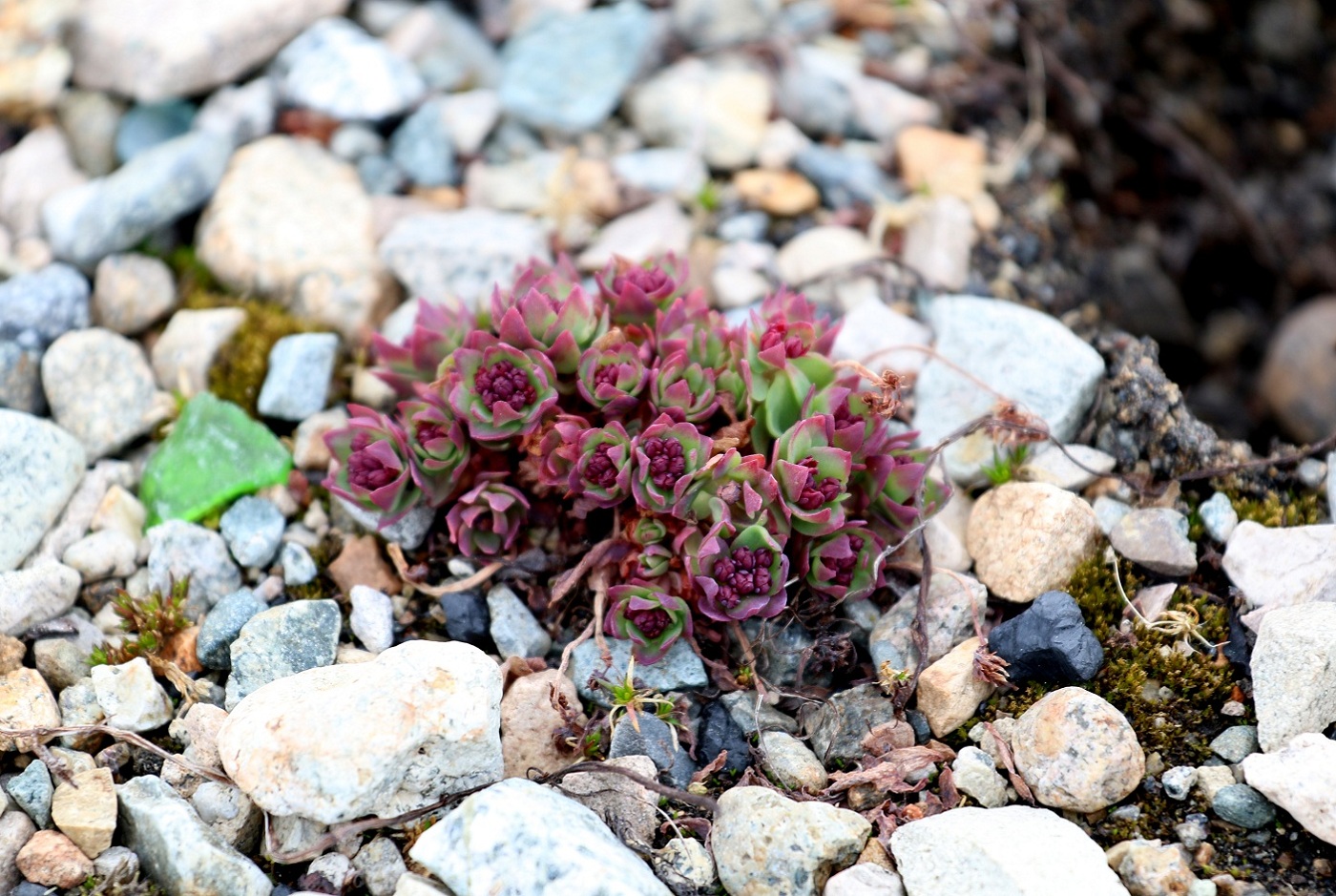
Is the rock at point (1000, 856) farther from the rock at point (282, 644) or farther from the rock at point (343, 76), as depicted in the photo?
the rock at point (343, 76)

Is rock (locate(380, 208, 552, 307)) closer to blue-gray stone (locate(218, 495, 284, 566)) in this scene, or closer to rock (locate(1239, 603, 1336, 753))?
blue-gray stone (locate(218, 495, 284, 566))

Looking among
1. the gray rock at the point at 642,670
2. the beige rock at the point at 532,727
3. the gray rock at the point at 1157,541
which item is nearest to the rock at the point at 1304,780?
the gray rock at the point at 1157,541

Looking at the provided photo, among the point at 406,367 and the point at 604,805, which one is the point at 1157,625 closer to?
the point at 604,805

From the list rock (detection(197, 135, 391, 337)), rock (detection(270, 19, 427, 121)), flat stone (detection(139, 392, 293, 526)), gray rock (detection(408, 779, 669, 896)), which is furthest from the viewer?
rock (detection(270, 19, 427, 121))

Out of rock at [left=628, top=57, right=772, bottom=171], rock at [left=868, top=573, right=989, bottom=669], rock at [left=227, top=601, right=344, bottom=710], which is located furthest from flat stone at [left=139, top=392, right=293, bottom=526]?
rock at [left=628, top=57, right=772, bottom=171]

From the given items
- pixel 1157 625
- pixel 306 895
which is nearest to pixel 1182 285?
pixel 1157 625

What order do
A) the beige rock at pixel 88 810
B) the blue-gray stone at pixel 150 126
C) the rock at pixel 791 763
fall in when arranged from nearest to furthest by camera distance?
the beige rock at pixel 88 810
the rock at pixel 791 763
the blue-gray stone at pixel 150 126
